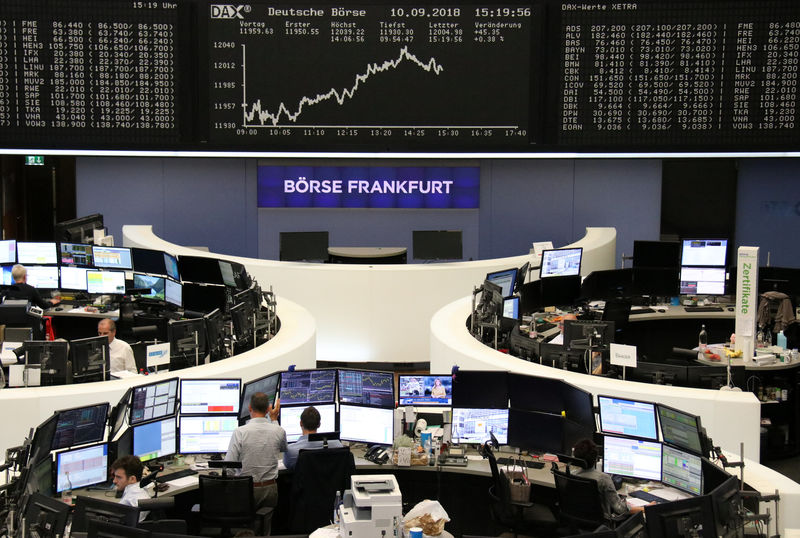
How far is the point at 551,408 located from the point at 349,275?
469cm

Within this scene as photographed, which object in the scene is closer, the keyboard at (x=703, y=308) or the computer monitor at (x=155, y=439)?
the computer monitor at (x=155, y=439)

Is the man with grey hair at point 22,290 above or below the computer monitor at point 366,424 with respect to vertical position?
above

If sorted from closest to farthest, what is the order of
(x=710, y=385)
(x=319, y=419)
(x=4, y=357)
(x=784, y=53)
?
1. (x=319, y=419)
2. (x=710, y=385)
3. (x=4, y=357)
4. (x=784, y=53)

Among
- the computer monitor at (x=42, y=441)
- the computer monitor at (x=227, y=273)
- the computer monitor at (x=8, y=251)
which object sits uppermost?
the computer monitor at (x=8, y=251)

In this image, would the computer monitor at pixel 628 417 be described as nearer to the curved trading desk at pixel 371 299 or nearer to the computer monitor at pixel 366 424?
the computer monitor at pixel 366 424

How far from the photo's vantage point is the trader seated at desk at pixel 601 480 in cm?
613

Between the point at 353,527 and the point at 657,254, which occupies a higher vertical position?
the point at 657,254

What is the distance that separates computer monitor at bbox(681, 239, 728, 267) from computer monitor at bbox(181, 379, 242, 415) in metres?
6.44

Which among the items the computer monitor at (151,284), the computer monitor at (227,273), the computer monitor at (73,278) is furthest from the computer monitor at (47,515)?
the computer monitor at (73,278)

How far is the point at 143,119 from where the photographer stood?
29.5 ft

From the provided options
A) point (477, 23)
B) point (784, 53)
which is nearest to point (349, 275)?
point (477, 23)

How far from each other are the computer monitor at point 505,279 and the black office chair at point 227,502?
4.32 meters

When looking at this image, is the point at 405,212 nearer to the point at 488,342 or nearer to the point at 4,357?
the point at 488,342

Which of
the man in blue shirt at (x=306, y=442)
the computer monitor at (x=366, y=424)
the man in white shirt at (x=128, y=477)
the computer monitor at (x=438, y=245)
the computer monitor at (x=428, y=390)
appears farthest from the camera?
the computer monitor at (x=438, y=245)
